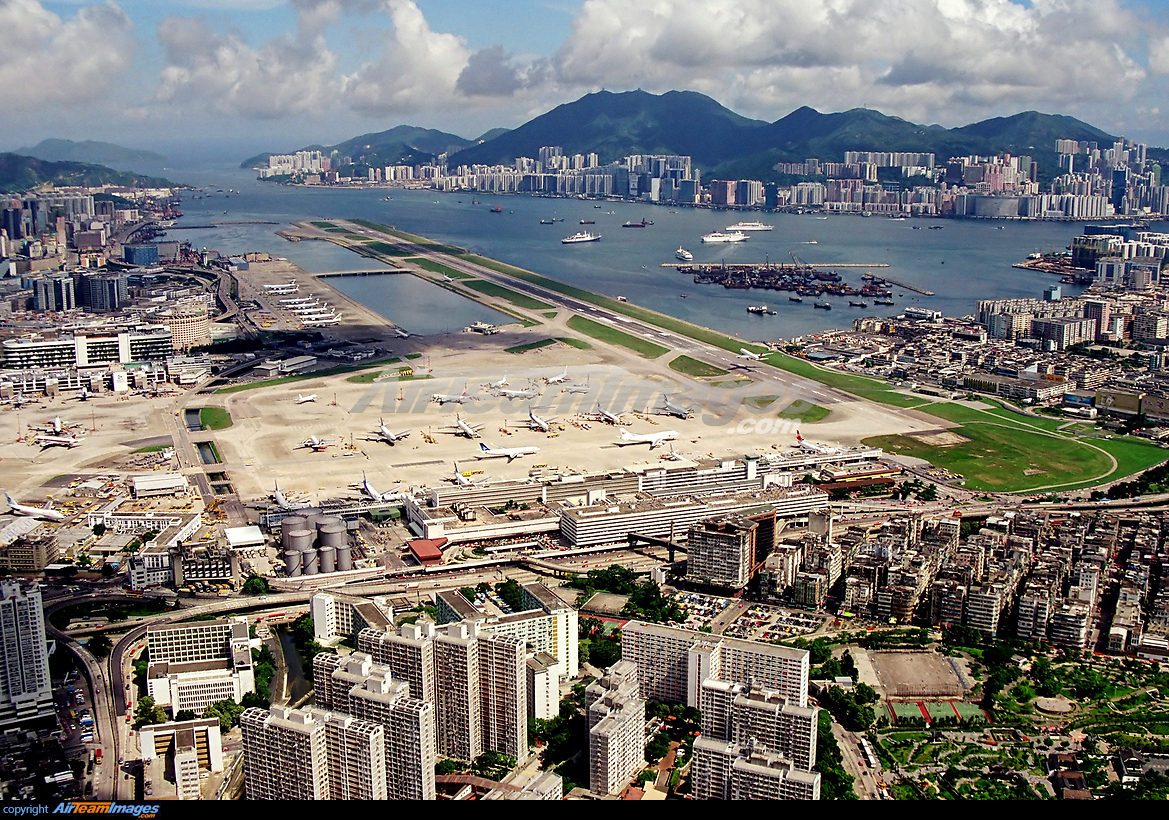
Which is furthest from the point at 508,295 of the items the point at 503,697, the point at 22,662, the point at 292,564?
the point at 503,697

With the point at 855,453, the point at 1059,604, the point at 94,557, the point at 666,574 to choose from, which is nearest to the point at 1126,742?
the point at 1059,604

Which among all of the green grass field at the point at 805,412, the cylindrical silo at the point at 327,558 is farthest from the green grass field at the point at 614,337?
the cylindrical silo at the point at 327,558

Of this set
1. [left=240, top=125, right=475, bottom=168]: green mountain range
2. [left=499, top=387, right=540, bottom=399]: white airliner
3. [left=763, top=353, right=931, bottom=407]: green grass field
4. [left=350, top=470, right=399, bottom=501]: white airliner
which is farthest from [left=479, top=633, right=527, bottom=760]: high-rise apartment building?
[left=240, top=125, right=475, bottom=168]: green mountain range

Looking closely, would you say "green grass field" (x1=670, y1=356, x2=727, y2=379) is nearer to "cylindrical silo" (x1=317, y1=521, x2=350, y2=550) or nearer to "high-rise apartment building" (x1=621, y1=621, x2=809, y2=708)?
"cylindrical silo" (x1=317, y1=521, x2=350, y2=550)

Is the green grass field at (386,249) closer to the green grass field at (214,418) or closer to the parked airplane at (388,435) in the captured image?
the green grass field at (214,418)

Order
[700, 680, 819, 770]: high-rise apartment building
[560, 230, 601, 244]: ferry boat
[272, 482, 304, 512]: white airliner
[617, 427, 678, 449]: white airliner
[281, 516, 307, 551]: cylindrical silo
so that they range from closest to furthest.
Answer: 1. [700, 680, 819, 770]: high-rise apartment building
2. [281, 516, 307, 551]: cylindrical silo
3. [272, 482, 304, 512]: white airliner
4. [617, 427, 678, 449]: white airliner
5. [560, 230, 601, 244]: ferry boat

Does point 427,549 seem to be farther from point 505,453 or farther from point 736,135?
point 736,135

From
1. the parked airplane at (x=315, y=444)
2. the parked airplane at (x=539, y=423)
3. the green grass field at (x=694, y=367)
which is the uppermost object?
the green grass field at (x=694, y=367)

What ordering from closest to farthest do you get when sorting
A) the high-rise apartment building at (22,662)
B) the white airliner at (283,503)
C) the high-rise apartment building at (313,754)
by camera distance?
1. the high-rise apartment building at (313,754)
2. the high-rise apartment building at (22,662)
3. the white airliner at (283,503)
